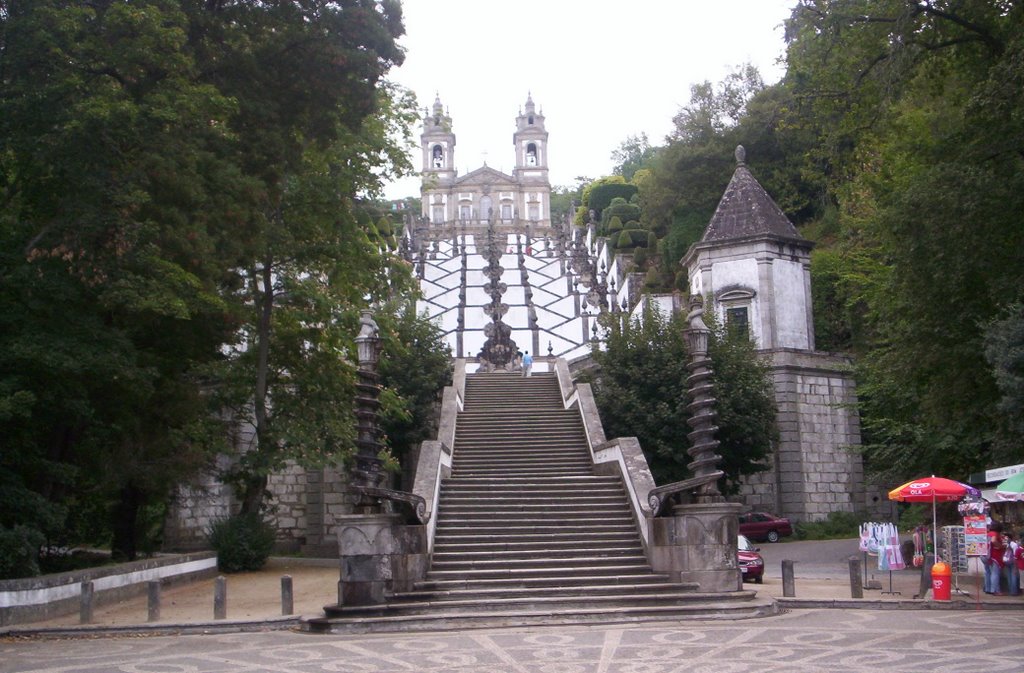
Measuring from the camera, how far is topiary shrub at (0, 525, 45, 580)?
1559 centimetres

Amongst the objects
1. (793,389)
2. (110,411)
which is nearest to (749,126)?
(793,389)

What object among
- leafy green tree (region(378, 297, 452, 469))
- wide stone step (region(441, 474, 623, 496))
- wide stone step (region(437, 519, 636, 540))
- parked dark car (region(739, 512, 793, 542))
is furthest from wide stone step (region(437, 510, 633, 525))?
parked dark car (region(739, 512, 793, 542))

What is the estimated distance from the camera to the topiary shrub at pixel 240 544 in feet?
75.4

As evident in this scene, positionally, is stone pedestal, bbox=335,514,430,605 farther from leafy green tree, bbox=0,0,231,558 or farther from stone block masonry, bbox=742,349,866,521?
stone block masonry, bbox=742,349,866,521

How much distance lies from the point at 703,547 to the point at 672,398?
12678 millimetres

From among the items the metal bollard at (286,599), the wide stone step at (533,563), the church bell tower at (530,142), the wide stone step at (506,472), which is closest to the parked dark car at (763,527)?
the wide stone step at (506,472)

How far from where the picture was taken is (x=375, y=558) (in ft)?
50.6

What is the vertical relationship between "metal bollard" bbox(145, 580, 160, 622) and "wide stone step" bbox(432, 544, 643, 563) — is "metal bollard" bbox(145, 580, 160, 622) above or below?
below

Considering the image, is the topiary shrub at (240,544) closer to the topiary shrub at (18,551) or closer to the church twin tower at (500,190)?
the topiary shrub at (18,551)

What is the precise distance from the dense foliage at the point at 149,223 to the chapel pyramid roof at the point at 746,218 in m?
A: 13.0

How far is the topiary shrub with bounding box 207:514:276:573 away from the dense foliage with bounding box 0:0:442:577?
2.92ft

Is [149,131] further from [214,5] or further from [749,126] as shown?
[749,126]

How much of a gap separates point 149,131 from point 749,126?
1377 inches

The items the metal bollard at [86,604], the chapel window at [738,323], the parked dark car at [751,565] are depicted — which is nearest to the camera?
the metal bollard at [86,604]
